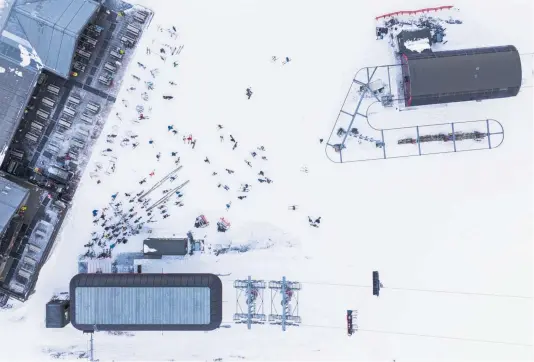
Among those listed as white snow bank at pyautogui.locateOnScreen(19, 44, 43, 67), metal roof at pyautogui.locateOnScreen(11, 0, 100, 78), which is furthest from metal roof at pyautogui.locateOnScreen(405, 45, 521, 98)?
white snow bank at pyautogui.locateOnScreen(19, 44, 43, 67)

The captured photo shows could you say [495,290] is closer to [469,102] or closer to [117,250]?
[469,102]

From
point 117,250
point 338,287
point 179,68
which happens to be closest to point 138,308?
point 117,250

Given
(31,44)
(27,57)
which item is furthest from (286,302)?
(31,44)

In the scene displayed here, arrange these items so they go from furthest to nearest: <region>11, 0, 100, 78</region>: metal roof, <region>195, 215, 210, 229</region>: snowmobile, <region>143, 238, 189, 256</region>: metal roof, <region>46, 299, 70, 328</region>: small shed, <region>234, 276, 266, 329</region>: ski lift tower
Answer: <region>234, 276, 266, 329</region>: ski lift tower
<region>195, 215, 210, 229</region>: snowmobile
<region>143, 238, 189, 256</region>: metal roof
<region>46, 299, 70, 328</region>: small shed
<region>11, 0, 100, 78</region>: metal roof

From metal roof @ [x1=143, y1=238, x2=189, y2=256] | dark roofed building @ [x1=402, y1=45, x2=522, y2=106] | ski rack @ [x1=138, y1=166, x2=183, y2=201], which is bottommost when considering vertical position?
metal roof @ [x1=143, y1=238, x2=189, y2=256]

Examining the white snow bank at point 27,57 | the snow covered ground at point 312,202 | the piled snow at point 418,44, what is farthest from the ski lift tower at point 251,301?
the white snow bank at point 27,57

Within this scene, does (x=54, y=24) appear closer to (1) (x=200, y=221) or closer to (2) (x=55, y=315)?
(1) (x=200, y=221)

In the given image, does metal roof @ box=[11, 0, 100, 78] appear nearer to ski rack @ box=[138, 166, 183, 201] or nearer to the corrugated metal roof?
ski rack @ box=[138, 166, 183, 201]

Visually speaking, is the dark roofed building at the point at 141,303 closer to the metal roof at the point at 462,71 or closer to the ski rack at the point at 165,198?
the ski rack at the point at 165,198
